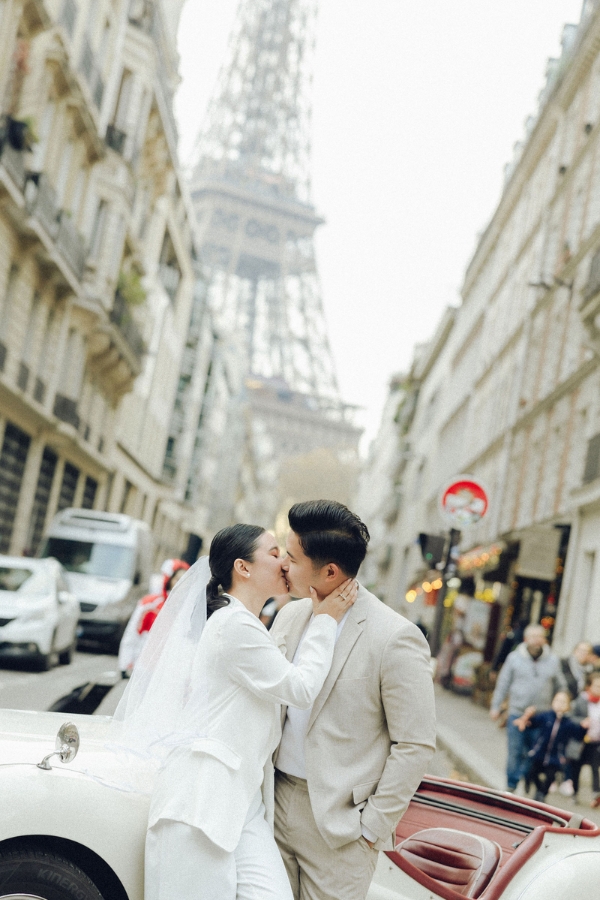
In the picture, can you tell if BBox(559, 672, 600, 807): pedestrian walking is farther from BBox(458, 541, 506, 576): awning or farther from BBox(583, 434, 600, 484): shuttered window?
BBox(458, 541, 506, 576): awning

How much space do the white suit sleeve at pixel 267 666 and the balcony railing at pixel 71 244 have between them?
24785 mm

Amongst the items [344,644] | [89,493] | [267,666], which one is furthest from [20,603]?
[89,493]

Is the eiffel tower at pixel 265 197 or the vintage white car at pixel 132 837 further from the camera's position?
the eiffel tower at pixel 265 197

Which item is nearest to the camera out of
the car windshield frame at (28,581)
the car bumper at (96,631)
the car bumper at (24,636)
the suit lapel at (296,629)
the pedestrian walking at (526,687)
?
the suit lapel at (296,629)

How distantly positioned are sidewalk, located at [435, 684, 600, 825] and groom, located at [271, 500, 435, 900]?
760 centimetres

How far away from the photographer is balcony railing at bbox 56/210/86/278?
1069 inches

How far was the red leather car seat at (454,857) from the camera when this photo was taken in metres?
3.81

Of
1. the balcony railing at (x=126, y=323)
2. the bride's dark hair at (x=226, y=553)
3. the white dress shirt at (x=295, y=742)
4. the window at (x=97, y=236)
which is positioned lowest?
the white dress shirt at (x=295, y=742)

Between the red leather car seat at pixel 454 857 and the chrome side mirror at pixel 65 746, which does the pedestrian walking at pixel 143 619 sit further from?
the chrome side mirror at pixel 65 746

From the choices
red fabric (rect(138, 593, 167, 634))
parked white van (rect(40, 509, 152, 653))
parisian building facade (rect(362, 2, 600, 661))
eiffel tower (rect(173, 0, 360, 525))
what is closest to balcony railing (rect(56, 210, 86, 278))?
parked white van (rect(40, 509, 152, 653))

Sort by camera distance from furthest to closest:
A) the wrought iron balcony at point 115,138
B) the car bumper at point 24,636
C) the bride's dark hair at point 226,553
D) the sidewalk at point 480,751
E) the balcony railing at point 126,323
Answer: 1. the balcony railing at point 126,323
2. the wrought iron balcony at point 115,138
3. the car bumper at point 24,636
4. the sidewalk at point 480,751
5. the bride's dark hair at point 226,553

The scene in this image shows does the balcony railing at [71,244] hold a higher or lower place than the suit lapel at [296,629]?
higher

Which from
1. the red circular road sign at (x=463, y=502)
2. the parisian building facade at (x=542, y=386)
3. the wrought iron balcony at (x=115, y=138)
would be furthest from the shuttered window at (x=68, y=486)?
the red circular road sign at (x=463, y=502)

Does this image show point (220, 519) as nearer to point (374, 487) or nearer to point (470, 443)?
point (374, 487)
